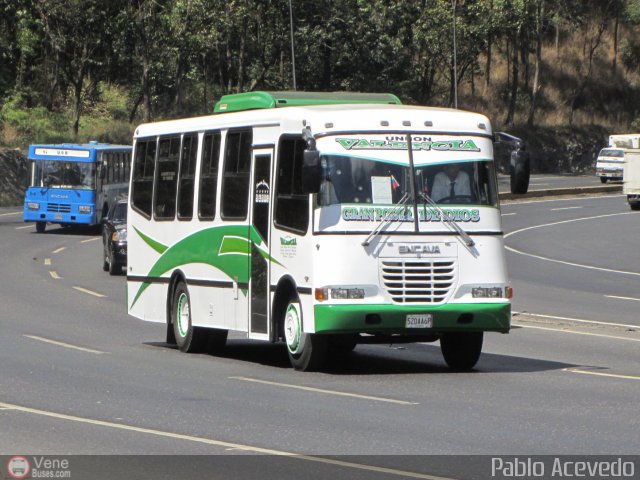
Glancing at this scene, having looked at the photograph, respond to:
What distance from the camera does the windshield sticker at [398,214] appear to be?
49.1ft

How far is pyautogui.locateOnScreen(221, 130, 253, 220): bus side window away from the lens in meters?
16.7

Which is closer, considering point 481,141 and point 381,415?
point 381,415

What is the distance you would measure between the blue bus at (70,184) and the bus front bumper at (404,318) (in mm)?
33099

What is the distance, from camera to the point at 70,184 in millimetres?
47312

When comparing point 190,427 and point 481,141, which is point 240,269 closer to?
point 481,141

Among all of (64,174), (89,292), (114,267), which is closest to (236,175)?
(89,292)

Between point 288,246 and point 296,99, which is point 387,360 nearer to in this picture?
point 288,246

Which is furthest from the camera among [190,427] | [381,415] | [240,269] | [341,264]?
[240,269]

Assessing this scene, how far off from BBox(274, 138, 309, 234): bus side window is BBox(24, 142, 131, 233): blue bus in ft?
105

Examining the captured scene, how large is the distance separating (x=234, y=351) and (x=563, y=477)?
10245 millimetres

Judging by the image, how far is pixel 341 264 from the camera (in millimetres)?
14852

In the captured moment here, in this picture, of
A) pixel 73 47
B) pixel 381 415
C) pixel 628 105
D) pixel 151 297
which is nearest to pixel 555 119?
pixel 628 105

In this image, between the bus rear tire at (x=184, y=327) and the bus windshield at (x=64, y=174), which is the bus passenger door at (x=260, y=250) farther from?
the bus windshield at (x=64, y=174)

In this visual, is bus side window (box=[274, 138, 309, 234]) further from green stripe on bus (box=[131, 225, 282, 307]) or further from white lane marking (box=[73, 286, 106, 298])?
white lane marking (box=[73, 286, 106, 298])
